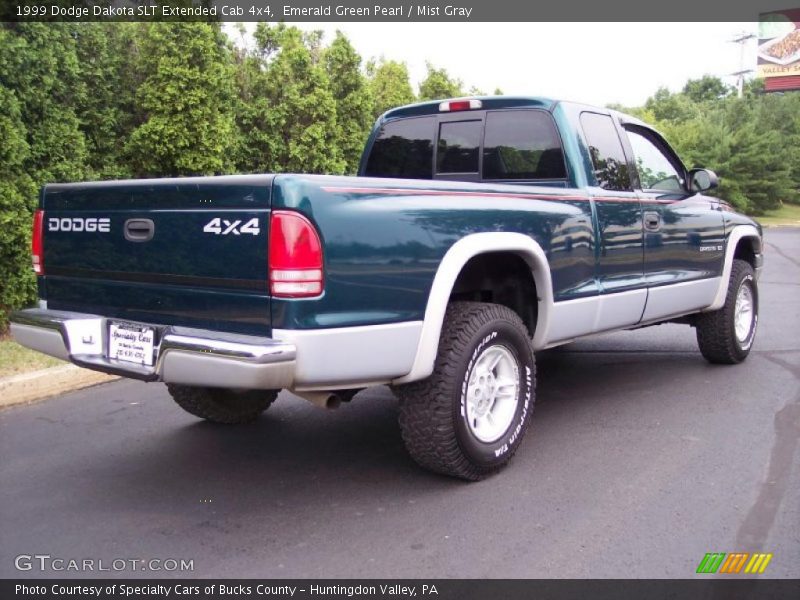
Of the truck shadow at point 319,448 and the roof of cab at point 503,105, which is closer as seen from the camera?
the truck shadow at point 319,448

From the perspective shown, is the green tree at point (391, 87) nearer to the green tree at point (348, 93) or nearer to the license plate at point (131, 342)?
the green tree at point (348, 93)

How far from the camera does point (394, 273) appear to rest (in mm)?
3203

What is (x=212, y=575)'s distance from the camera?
291cm

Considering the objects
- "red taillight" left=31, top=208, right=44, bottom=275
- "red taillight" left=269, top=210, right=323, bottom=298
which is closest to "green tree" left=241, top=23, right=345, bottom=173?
"red taillight" left=31, top=208, right=44, bottom=275

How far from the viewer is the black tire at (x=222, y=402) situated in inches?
178

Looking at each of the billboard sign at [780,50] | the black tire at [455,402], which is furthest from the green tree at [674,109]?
the black tire at [455,402]

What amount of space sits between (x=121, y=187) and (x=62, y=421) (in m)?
2.27

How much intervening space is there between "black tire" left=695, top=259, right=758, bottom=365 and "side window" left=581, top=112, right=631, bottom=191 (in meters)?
1.73

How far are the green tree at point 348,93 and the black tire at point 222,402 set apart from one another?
812cm

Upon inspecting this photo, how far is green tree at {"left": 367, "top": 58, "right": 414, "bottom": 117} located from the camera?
16344 millimetres

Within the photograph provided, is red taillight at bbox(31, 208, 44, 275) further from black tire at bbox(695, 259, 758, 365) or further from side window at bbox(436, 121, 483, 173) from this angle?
black tire at bbox(695, 259, 758, 365)

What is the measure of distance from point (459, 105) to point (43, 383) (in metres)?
3.73
